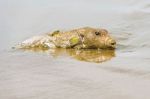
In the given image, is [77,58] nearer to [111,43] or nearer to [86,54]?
[86,54]

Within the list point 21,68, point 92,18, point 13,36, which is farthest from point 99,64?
point 92,18

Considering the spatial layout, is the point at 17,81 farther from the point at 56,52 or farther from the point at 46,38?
the point at 46,38

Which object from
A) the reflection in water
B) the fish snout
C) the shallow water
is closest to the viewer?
the shallow water

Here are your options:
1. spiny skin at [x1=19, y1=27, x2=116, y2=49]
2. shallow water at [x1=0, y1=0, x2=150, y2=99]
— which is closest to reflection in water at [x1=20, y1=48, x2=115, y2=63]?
shallow water at [x1=0, y1=0, x2=150, y2=99]

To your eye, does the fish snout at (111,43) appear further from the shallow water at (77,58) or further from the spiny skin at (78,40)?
the shallow water at (77,58)

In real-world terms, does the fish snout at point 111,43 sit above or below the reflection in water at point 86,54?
above

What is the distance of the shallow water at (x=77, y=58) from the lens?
5.30m

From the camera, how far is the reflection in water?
762 centimetres

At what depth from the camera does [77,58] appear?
7801 mm

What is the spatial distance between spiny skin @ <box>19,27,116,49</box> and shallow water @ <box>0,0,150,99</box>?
0.94ft

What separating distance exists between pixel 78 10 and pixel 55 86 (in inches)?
360

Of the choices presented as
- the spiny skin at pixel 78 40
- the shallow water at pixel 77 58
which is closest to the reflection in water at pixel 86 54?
the shallow water at pixel 77 58

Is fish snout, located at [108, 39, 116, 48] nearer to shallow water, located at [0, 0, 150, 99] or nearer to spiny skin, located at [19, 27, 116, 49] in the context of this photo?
spiny skin, located at [19, 27, 116, 49]

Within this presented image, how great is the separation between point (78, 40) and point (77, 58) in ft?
4.25
